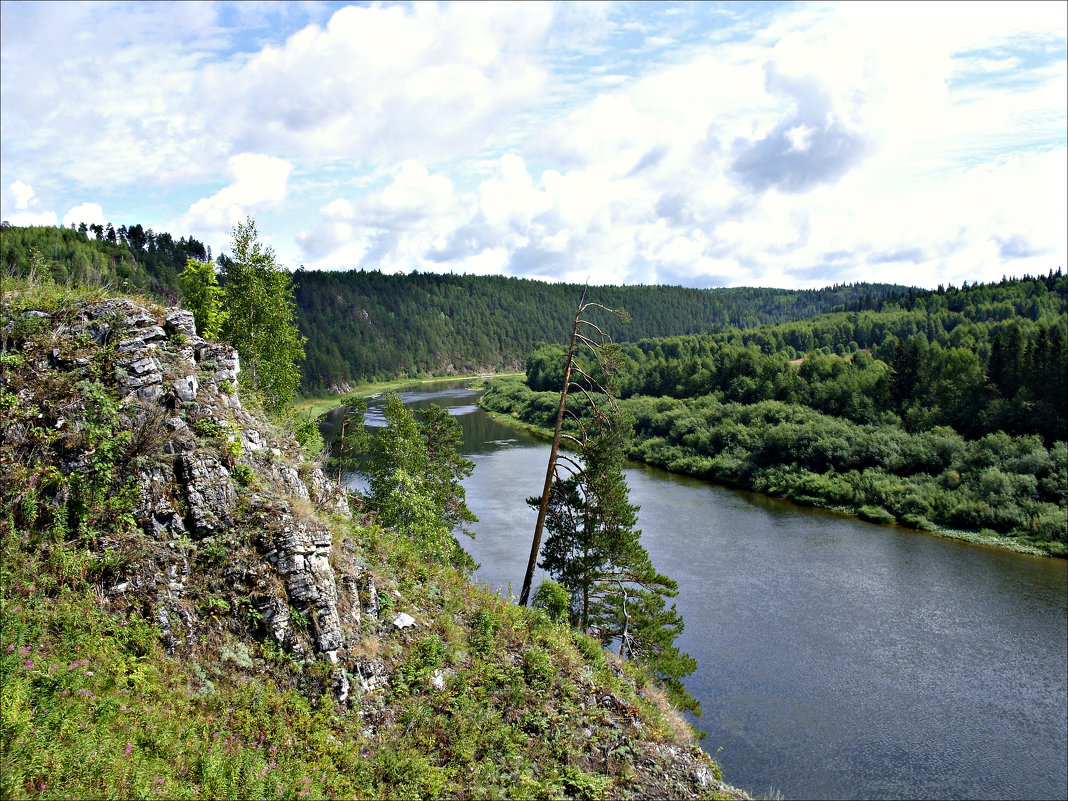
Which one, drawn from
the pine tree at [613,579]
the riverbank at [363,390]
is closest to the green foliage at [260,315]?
the pine tree at [613,579]

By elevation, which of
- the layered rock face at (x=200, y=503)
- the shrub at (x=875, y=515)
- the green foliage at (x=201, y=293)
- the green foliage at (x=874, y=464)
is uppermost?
the green foliage at (x=201, y=293)

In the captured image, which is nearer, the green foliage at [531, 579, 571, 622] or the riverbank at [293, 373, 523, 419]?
the green foliage at [531, 579, 571, 622]

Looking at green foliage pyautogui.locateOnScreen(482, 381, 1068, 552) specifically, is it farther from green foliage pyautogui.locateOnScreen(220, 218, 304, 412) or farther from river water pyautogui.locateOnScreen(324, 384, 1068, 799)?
→ green foliage pyautogui.locateOnScreen(220, 218, 304, 412)

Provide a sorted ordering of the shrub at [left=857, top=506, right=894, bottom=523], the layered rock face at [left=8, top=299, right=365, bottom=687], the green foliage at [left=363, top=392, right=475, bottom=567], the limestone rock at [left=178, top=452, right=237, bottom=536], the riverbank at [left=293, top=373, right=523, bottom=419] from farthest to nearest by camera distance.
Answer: the riverbank at [left=293, top=373, right=523, bottom=419]
the shrub at [left=857, top=506, right=894, bottom=523]
the green foliage at [left=363, top=392, right=475, bottom=567]
the limestone rock at [left=178, top=452, right=237, bottom=536]
the layered rock face at [left=8, top=299, right=365, bottom=687]

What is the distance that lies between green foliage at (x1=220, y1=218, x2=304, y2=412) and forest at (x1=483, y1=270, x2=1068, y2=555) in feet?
52.8

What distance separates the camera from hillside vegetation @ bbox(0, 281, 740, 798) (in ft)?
22.4

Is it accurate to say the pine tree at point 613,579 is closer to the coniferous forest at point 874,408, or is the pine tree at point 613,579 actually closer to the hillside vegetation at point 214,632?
the coniferous forest at point 874,408

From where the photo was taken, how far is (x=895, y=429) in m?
55.0

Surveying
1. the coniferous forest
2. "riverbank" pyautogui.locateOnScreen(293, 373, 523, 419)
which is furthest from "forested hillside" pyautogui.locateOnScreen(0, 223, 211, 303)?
"riverbank" pyautogui.locateOnScreen(293, 373, 523, 419)

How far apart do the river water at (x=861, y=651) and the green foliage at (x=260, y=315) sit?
10.7 m

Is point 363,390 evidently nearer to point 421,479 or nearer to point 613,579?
point 421,479

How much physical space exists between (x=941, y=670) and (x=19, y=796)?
2738 centimetres

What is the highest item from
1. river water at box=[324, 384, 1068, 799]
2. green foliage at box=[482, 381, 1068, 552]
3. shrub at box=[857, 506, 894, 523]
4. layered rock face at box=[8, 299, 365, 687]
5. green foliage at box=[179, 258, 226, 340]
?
green foliage at box=[179, 258, 226, 340]

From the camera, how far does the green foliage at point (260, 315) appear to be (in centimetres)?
2127
